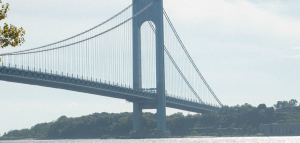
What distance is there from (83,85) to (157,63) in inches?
742

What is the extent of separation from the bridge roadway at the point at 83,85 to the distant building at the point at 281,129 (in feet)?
73.9

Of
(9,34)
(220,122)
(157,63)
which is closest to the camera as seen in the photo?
(9,34)

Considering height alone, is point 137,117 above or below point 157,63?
below

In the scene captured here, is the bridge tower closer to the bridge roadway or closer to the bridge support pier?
the bridge support pier

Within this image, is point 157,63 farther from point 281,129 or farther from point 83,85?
point 281,129

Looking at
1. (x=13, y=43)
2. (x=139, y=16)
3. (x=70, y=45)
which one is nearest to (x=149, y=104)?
(x=139, y=16)

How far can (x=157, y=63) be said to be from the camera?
92688mm

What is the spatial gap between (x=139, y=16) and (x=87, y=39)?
17.9 m

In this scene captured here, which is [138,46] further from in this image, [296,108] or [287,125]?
[296,108]

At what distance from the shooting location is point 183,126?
426ft

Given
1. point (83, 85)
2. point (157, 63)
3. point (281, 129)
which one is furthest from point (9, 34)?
point (281, 129)

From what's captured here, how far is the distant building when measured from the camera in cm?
11662

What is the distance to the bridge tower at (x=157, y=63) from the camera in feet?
304

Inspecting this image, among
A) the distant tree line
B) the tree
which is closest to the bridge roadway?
the distant tree line
